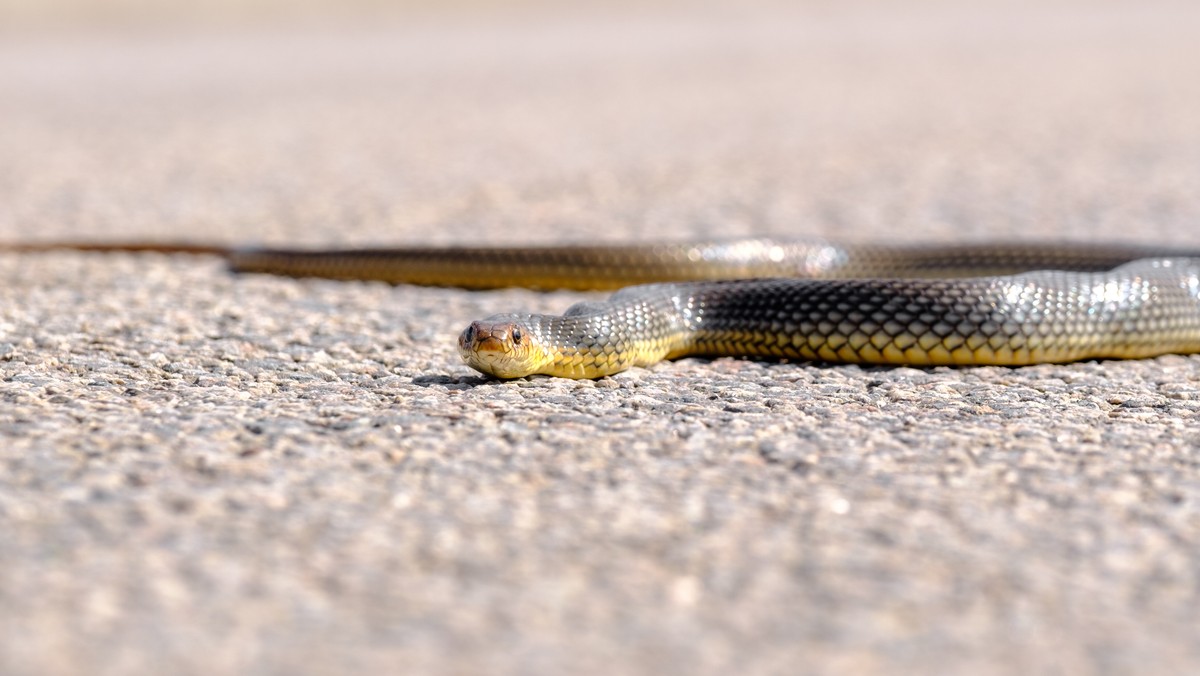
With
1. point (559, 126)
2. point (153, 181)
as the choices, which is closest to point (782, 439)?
point (153, 181)

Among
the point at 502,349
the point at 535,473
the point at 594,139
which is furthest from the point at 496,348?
the point at 594,139

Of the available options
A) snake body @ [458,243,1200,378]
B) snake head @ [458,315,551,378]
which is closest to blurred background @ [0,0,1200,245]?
snake body @ [458,243,1200,378]

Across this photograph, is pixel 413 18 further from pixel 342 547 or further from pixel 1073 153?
pixel 342 547

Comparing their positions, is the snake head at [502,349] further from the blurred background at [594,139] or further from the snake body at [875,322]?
the blurred background at [594,139]

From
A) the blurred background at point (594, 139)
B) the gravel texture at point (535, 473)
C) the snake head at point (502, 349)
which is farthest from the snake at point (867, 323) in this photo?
the blurred background at point (594, 139)

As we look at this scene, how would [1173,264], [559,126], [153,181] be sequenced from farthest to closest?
1. [559,126]
2. [153,181]
3. [1173,264]

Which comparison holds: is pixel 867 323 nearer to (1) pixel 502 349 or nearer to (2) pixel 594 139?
(1) pixel 502 349

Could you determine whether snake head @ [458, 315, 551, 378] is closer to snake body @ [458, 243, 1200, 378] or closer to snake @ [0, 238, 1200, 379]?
snake @ [0, 238, 1200, 379]
